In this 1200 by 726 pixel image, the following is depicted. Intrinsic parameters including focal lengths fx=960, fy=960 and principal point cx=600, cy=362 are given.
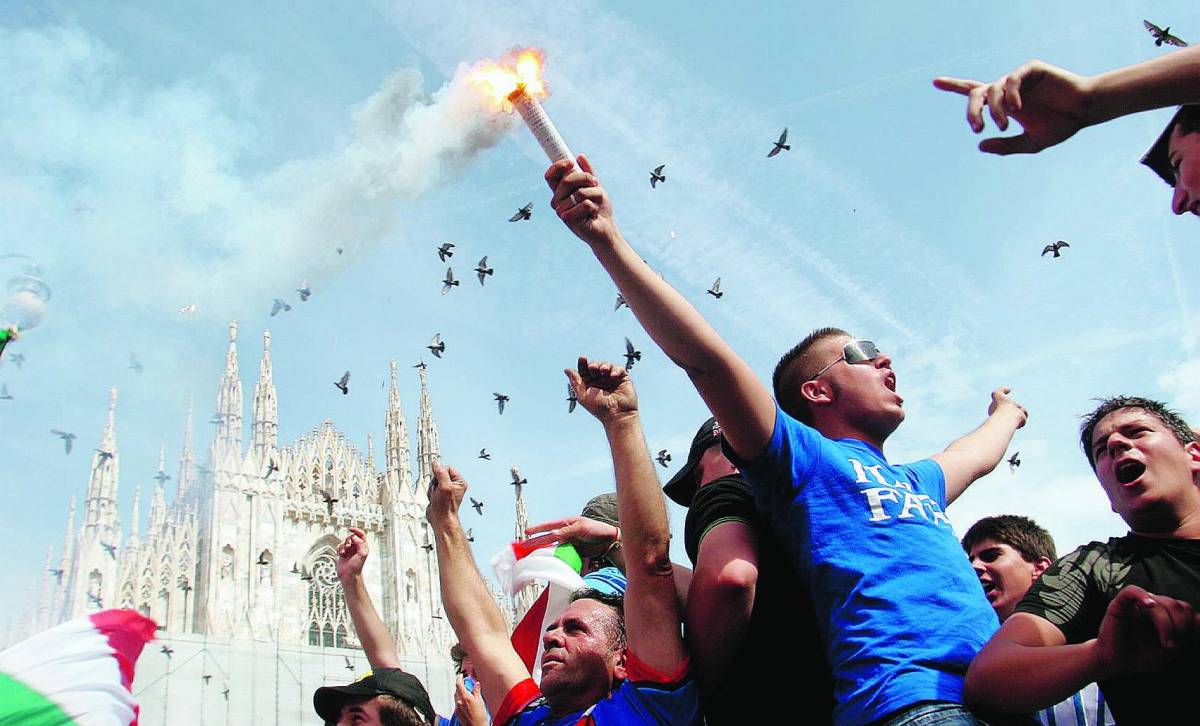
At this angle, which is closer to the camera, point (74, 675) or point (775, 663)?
point (775, 663)

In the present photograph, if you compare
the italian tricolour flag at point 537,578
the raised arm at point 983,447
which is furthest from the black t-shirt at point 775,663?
the italian tricolour flag at point 537,578

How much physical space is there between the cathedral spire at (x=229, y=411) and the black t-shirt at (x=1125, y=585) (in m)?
31.0

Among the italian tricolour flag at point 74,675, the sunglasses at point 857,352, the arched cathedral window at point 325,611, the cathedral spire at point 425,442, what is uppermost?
the cathedral spire at point 425,442

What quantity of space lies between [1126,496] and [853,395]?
56 cm

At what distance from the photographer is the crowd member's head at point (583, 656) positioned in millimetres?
2260

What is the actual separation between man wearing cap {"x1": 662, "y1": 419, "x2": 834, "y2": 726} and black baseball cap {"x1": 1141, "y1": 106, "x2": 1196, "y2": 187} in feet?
3.13

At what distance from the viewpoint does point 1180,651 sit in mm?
1231

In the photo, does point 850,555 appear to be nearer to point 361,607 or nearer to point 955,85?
point 955,85

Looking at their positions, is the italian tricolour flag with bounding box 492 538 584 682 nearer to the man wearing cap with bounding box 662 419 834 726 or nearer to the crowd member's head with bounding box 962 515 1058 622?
the man wearing cap with bounding box 662 419 834 726

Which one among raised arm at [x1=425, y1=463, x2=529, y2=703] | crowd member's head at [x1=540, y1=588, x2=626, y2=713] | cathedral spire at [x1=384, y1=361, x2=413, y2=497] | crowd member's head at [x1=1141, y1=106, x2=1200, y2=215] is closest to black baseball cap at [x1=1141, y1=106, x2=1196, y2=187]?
crowd member's head at [x1=1141, y1=106, x2=1200, y2=215]

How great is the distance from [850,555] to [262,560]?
2891 cm

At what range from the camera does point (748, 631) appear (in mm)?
1885

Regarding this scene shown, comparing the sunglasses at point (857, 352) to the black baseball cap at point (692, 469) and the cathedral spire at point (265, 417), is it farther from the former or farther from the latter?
the cathedral spire at point (265, 417)

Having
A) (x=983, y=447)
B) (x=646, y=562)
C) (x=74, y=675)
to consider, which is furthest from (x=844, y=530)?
(x=74, y=675)
